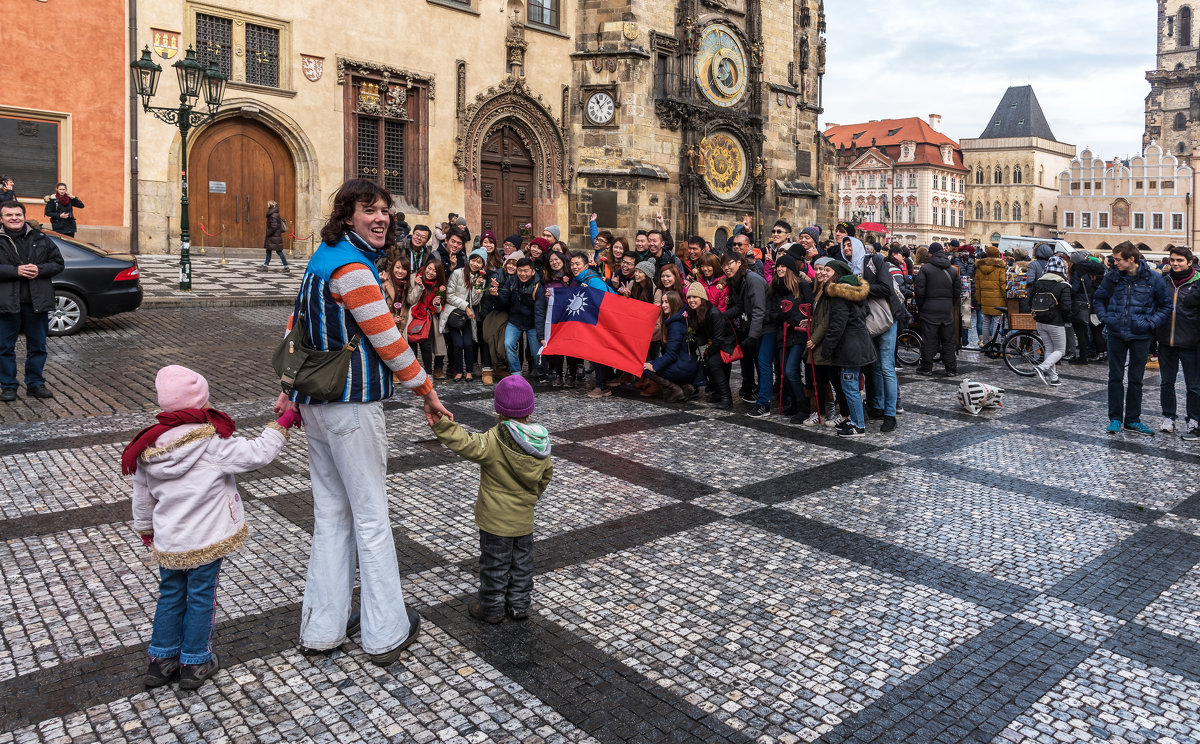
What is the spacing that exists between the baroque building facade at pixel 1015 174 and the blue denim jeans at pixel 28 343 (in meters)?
115

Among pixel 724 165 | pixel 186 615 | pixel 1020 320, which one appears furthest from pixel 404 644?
pixel 724 165

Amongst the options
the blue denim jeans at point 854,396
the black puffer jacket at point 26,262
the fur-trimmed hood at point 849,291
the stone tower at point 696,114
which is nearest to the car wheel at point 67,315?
the black puffer jacket at point 26,262

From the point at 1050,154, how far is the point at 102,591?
417ft

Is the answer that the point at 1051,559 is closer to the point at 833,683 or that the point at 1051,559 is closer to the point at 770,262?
the point at 833,683

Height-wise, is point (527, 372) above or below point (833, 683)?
above

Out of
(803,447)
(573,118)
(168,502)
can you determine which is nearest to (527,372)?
(803,447)

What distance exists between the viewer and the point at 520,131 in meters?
26.8

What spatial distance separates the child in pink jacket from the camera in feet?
12.7

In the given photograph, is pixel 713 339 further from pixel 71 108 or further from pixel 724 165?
pixel 724 165

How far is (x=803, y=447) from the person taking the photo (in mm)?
8938

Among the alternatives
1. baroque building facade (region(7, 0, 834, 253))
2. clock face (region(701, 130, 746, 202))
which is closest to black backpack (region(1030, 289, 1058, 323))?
baroque building facade (region(7, 0, 834, 253))

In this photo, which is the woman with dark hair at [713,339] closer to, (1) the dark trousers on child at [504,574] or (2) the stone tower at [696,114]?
(1) the dark trousers on child at [504,574]

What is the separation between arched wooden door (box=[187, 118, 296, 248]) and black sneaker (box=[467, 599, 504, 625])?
19128mm

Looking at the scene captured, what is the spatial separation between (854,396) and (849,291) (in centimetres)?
112
